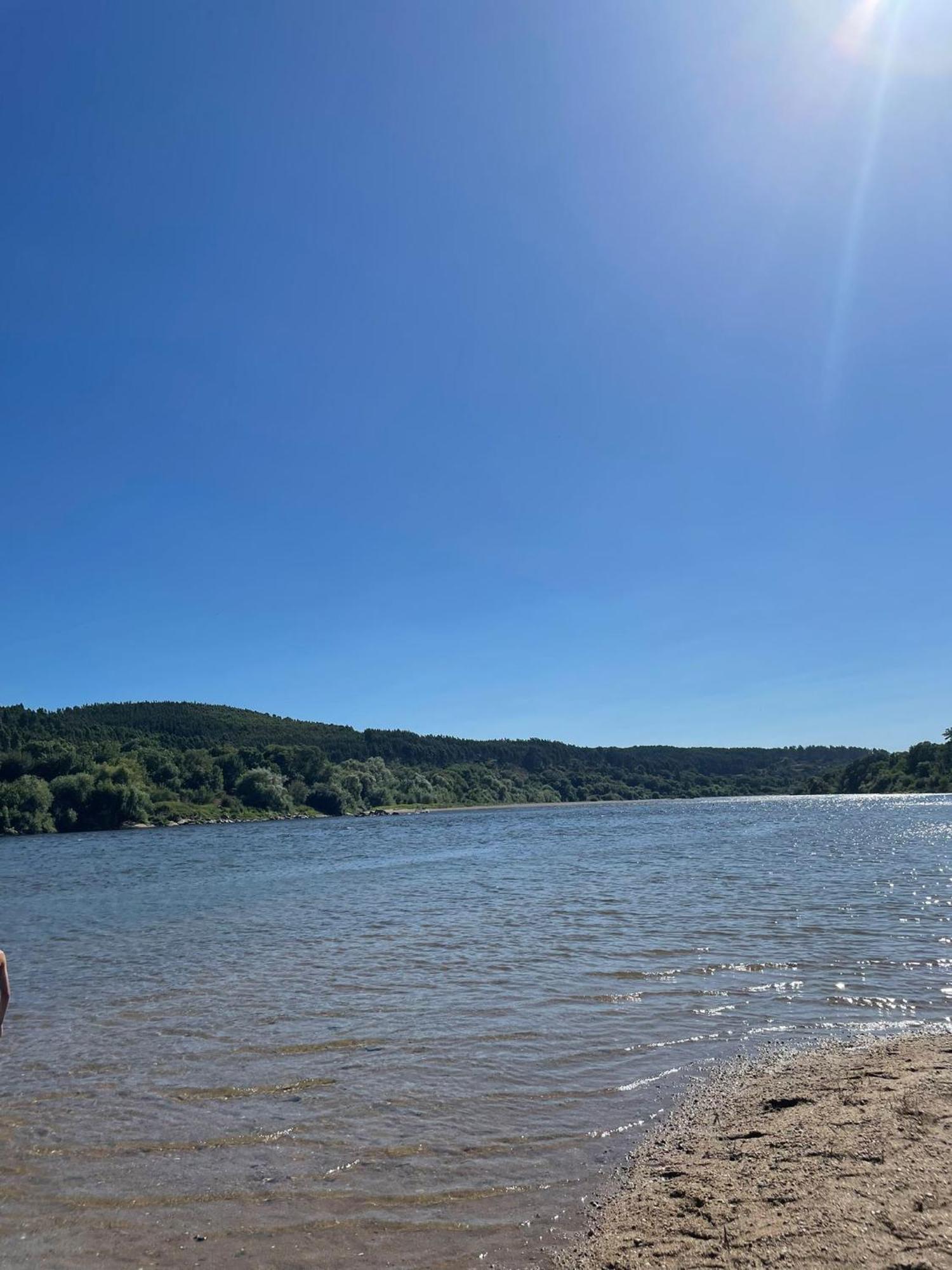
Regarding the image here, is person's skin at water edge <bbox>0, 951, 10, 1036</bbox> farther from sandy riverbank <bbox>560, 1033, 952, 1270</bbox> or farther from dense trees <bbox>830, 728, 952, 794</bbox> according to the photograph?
dense trees <bbox>830, 728, 952, 794</bbox>

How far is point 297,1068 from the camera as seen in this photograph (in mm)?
9734

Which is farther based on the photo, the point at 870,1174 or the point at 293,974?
the point at 293,974

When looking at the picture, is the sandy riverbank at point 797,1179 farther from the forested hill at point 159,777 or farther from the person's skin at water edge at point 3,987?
the forested hill at point 159,777

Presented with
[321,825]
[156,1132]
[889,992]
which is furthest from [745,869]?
[321,825]

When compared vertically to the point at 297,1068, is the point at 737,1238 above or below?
above

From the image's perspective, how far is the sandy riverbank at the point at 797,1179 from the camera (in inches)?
197

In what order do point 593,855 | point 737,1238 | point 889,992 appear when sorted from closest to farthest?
point 737,1238 < point 889,992 < point 593,855

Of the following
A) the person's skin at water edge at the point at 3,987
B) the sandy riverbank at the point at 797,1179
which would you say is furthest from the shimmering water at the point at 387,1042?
the person's skin at water edge at the point at 3,987

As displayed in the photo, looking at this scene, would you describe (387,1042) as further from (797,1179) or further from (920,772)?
(920,772)

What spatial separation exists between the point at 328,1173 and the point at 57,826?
122 meters

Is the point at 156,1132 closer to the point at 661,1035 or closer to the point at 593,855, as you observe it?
the point at 661,1035

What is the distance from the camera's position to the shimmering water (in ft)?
20.5

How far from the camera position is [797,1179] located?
6051mm

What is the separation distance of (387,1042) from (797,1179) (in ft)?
19.6
